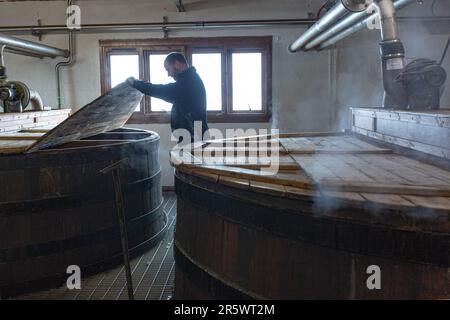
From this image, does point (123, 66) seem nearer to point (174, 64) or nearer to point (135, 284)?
point (174, 64)

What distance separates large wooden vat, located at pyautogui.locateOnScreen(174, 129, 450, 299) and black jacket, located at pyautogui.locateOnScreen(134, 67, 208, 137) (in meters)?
1.73

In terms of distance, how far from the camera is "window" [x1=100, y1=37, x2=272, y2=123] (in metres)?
6.87

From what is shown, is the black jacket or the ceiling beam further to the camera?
the ceiling beam

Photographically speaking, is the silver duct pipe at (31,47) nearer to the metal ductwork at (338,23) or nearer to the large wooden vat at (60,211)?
the large wooden vat at (60,211)

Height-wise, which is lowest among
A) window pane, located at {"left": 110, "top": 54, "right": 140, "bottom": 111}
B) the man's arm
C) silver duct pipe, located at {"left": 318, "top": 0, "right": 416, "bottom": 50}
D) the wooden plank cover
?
the wooden plank cover

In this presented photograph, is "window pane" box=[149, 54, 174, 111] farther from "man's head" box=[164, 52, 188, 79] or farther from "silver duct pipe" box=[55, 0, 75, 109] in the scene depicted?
"man's head" box=[164, 52, 188, 79]

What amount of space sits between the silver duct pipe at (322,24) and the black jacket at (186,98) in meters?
1.48

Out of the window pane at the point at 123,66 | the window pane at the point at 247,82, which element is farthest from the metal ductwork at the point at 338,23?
the window pane at the point at 123,66

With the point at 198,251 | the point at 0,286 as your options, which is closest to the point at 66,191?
the point at 0,286

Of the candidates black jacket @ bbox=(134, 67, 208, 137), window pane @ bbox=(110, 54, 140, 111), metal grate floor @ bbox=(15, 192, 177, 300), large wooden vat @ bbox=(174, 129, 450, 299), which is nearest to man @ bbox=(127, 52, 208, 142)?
black jacket @ bbox=(134, 67, 208, 137)

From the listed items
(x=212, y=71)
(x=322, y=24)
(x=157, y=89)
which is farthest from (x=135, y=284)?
(x=212, y=71)

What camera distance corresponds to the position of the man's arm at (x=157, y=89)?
142 inches

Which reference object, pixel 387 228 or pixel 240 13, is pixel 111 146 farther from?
pixel 240 13

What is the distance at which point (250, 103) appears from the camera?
7043 millimetres
